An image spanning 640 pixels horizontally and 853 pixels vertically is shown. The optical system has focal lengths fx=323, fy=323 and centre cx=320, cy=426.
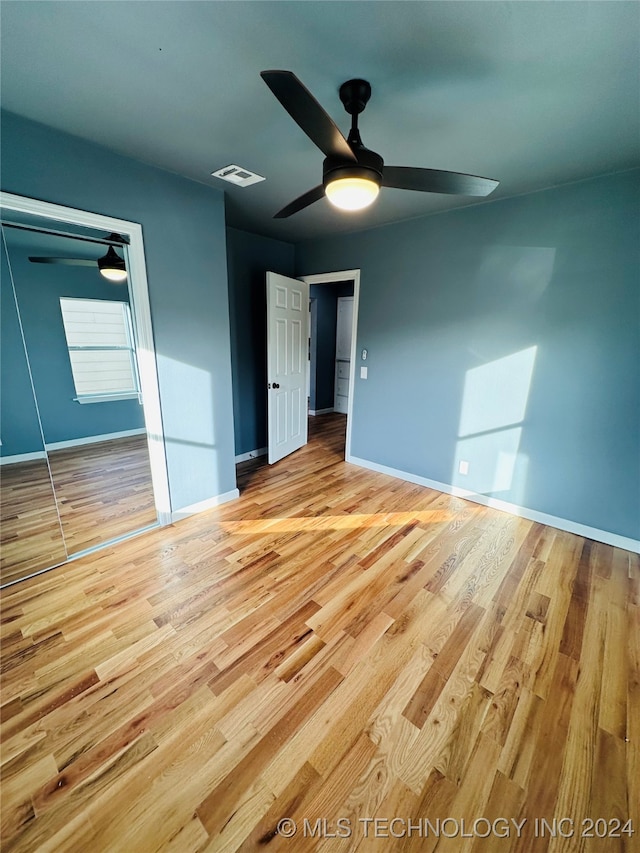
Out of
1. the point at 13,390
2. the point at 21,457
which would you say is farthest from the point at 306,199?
the point at 21,457

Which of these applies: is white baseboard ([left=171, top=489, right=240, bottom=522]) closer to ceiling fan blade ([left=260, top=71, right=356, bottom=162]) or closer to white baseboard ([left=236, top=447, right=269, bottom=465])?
white baseboard ([left=236, top=447, right=269, bottom=465])

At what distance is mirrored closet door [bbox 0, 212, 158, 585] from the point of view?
217 centimetres

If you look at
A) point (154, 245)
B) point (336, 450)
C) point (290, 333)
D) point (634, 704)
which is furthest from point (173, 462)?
point (634, 704)

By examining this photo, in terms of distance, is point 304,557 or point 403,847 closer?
point 403,847

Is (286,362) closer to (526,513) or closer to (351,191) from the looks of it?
(351,191)

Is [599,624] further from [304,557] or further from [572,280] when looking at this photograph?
[572,280]

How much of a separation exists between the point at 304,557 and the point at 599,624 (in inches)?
67.6

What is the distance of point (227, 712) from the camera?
1320 mm

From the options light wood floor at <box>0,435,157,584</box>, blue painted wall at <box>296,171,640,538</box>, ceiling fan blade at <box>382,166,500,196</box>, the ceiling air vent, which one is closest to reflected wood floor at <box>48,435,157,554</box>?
light wood floor at <box>0,435,157,584</box>

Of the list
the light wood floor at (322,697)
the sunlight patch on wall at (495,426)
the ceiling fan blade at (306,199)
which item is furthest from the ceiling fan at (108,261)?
the sunlight patch on wall at (495,426)

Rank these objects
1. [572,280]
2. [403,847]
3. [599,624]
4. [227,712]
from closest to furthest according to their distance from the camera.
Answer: [403,847]
[227,712]
[599,624]
[572,280]

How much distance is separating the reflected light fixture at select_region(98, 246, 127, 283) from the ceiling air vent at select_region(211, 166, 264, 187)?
2.88 ft

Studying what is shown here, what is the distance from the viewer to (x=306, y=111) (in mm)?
1007

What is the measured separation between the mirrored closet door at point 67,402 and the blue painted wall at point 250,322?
4.17ft
